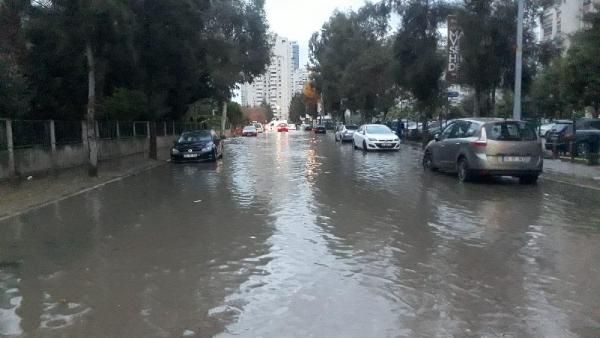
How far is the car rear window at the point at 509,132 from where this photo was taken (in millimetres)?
15305

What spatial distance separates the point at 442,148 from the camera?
18047 millimetres

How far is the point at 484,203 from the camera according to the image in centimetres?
1222

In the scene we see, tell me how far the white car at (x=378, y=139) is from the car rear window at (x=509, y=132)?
1556 centimetres

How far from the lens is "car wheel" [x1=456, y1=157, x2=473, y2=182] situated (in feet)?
52.2

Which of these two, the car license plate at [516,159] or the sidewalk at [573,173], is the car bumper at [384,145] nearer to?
the sidewalk at [573,173]

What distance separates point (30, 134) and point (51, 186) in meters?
3.61

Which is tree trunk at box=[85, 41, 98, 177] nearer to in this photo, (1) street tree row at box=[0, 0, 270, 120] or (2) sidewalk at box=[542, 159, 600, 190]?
(1) street tree row at box=[0, 0, 270, 120]

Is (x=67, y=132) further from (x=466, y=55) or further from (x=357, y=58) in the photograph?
(x=357, y=58)

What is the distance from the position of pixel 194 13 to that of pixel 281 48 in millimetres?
159366

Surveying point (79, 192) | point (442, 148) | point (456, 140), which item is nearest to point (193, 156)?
point (79, 192)

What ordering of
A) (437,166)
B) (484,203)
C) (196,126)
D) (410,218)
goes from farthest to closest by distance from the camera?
1. (196,126)
2. (437,166)
3. (484,203)
4. (410,218)

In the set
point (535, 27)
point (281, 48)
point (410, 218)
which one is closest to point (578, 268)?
point (410, 218)

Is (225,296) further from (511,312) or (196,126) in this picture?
(196,126)

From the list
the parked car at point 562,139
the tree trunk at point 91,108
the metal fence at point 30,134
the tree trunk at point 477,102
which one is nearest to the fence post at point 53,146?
the metal fence at point 30,134
